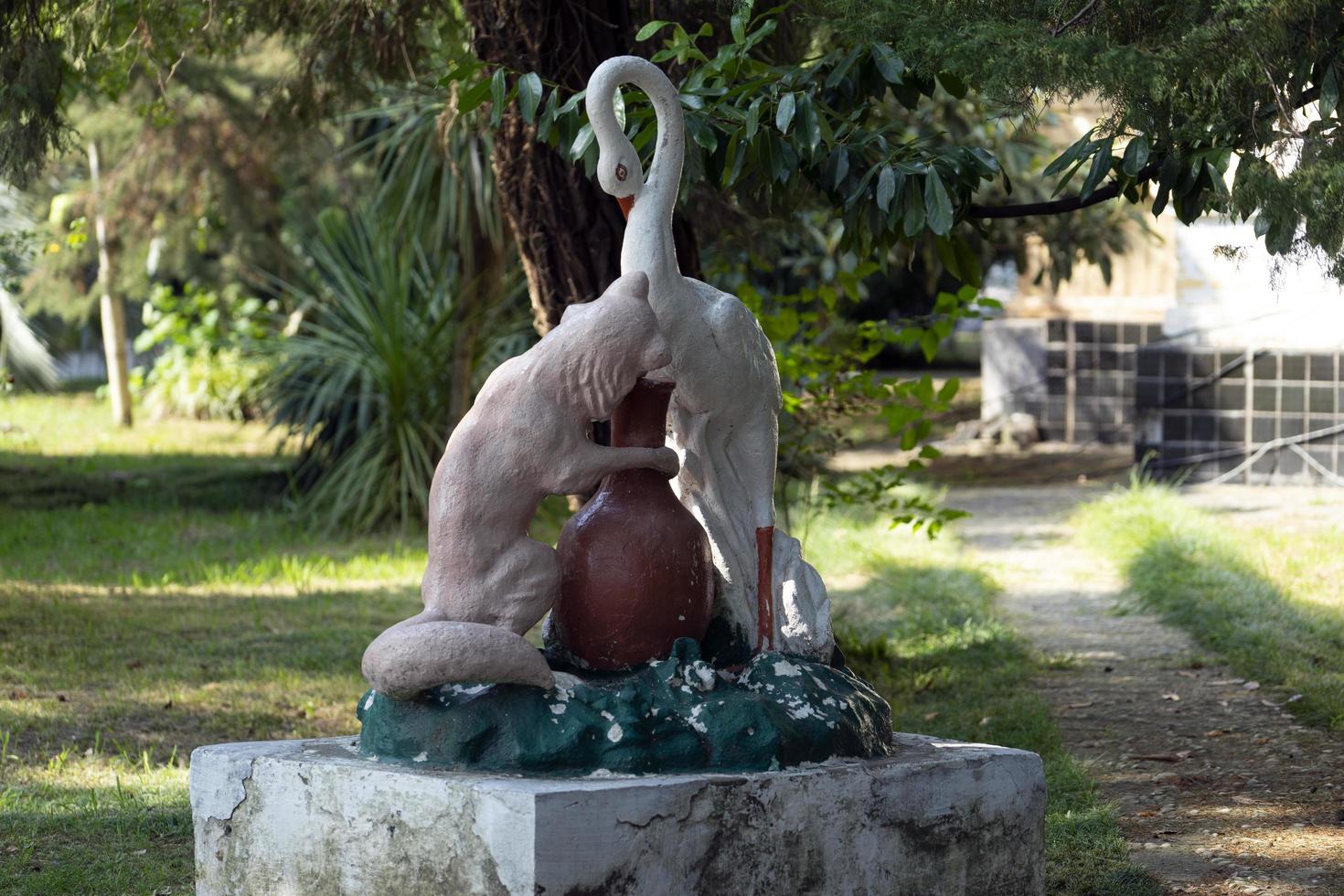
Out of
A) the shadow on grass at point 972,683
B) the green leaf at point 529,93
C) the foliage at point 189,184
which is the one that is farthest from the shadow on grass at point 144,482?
the green leaf at point 529,93

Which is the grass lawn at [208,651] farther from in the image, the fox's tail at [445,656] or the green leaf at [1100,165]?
the green leaf at [1100,165]

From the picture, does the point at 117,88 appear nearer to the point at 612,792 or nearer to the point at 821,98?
the point at 821,98

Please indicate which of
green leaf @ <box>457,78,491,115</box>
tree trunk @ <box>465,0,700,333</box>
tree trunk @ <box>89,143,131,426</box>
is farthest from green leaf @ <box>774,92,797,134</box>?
tree trunk @ <box>89,143,131,426</box>

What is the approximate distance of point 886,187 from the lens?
12.6ft

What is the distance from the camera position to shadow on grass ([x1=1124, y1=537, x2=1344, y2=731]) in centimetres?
602

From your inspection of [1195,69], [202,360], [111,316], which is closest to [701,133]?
[1195,69]

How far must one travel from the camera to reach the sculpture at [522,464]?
3.10 m

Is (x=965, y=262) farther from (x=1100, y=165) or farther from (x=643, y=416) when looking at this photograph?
(x=643, y=416)

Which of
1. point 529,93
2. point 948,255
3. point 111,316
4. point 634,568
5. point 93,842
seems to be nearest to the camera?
point 634,568

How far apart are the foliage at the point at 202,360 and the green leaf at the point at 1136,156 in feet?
49.2

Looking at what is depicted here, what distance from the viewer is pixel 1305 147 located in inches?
114

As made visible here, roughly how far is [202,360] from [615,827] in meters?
16.8

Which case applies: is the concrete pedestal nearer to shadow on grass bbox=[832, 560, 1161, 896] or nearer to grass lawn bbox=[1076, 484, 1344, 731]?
shadow on grass bbox=[832, 560, 1161, 896]

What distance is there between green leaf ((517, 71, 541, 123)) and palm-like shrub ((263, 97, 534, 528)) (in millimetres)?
5711
